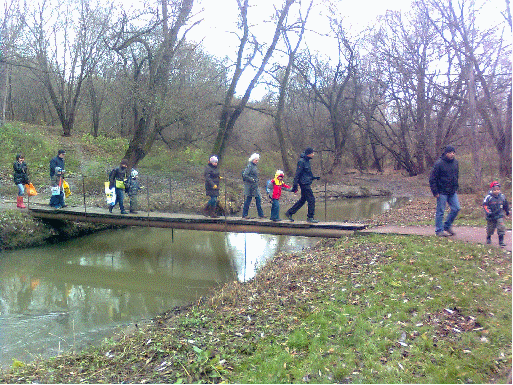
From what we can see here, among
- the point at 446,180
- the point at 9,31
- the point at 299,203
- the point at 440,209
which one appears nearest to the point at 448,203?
the point at 440,209

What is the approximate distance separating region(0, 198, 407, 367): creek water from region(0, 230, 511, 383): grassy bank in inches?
47.1

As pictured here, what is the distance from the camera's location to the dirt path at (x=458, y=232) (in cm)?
880

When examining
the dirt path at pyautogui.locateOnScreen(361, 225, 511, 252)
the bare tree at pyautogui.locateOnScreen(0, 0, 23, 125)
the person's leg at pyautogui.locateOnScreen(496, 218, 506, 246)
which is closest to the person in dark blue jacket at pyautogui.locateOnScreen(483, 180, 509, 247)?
the person's leg at pyautogui.locateOnScreen(496, 218, 506, 246)

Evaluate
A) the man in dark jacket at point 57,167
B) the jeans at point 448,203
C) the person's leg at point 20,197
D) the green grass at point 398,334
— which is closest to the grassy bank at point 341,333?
the green grass at point 398,334

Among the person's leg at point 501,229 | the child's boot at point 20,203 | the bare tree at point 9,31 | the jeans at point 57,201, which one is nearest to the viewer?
the person's leg at point 501,229

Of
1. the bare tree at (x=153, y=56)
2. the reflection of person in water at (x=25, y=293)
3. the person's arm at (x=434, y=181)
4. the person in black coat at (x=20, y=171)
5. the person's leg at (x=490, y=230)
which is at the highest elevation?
the bare tree at (x=153, y=56)

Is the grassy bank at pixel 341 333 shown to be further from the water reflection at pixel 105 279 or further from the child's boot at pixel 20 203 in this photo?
the child's boot at pixel 20 203

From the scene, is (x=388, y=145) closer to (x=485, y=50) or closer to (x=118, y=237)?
(x=485, y=50)

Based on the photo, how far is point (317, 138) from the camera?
107ft

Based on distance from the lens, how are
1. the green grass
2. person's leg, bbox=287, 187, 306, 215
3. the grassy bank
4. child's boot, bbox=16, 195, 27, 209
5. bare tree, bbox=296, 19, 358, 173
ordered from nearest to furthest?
the green grass
the grassy bank
person's leg, bbox=287, 187, 306, 215
child's boot, bbox=16, 195, 27, 209
bare tree, bbox=296, 19, 358, 173

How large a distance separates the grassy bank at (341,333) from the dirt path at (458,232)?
0.68 metres

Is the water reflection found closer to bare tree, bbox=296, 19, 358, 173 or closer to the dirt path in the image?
the dirt path

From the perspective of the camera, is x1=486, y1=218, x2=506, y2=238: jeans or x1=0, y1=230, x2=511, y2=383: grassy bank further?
x1=486, y1=218, x2=506, y2=238: jeans

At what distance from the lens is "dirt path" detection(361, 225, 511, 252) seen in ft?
28.9
